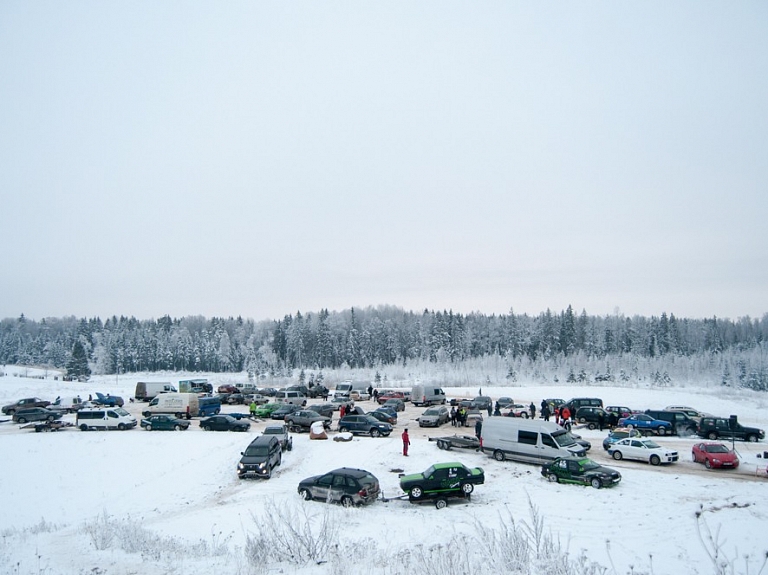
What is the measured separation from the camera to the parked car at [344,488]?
20.3m

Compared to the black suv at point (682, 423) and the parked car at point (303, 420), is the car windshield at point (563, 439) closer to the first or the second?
the black suv at point (682, 423)

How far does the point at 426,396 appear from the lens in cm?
5656

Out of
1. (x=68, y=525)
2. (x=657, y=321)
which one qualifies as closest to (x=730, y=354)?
(x=657, y=321)

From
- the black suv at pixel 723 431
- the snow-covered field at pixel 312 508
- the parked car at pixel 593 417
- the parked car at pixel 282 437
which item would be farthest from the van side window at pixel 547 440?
the parked car at pixel 593 417

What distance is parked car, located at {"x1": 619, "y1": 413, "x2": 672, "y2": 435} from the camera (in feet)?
117

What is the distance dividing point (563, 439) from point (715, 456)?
7.12 metres

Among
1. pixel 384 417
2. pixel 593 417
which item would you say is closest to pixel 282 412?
pixel 384 417

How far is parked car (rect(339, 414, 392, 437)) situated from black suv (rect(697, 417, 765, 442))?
68.0 feet

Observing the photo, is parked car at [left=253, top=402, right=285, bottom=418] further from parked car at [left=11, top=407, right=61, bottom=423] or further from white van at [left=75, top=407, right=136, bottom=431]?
parked car at [left=11, top=407, right=61, bottom=423]

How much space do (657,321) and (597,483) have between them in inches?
5689

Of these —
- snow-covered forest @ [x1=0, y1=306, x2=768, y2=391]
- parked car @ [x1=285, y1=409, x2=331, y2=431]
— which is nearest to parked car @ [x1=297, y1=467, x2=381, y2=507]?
parked car @ [x1=285, y1=409, x2=331, y2=431]

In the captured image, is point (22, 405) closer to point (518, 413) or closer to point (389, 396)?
point (389, 396)

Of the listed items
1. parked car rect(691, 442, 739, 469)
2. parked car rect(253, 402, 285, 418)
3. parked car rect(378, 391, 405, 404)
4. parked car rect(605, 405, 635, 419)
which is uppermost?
parked car rect(691, 442, 739, 469)

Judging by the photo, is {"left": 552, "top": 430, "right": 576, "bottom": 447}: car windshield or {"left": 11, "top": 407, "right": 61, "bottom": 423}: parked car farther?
{"left": 11, "top": 407, "right": 61, "bottom": 423}: parked car
